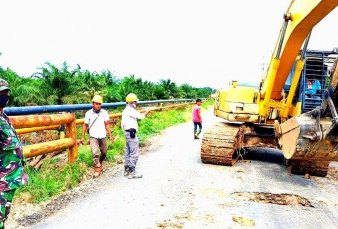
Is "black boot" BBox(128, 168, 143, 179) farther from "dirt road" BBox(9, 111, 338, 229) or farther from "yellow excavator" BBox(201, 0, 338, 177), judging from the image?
"yellow excavator" BBox(201, 0, 338, 177)

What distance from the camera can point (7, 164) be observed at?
3.13 m

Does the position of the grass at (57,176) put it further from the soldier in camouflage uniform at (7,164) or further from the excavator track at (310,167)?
the excavator track at (310,167)

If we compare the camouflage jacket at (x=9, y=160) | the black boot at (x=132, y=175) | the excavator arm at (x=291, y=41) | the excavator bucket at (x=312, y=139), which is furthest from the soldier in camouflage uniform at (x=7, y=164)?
the excavator arm at (x=291, y=41)

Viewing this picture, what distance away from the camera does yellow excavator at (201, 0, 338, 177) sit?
514 cm

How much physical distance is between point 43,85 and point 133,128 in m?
10.2

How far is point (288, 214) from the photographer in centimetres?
445

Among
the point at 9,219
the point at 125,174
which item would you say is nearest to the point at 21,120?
the point at 9,219

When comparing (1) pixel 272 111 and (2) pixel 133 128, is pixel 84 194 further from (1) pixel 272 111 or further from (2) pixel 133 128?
(1) pixel 272 111

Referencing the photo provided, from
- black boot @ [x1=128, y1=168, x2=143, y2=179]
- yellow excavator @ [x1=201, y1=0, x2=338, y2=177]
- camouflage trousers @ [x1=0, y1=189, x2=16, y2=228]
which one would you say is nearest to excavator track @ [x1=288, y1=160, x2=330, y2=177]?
yellow excavator @ [x1=201, y1=0, x2=338, y2=177]

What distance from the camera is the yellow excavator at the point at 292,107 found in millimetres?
5145

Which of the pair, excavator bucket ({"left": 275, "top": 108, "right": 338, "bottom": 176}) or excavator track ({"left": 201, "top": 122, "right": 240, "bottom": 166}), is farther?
excavator track ({"left": 201, "top": 122, "right": 240, "bottom": 166})

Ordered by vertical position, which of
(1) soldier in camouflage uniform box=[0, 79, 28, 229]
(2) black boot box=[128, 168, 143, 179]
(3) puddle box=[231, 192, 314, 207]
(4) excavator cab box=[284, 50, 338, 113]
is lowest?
(3) puddle box=[231, 192, 314, 207]

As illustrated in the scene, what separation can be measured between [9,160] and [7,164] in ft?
0.14

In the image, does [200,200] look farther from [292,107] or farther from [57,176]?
[292,107]
